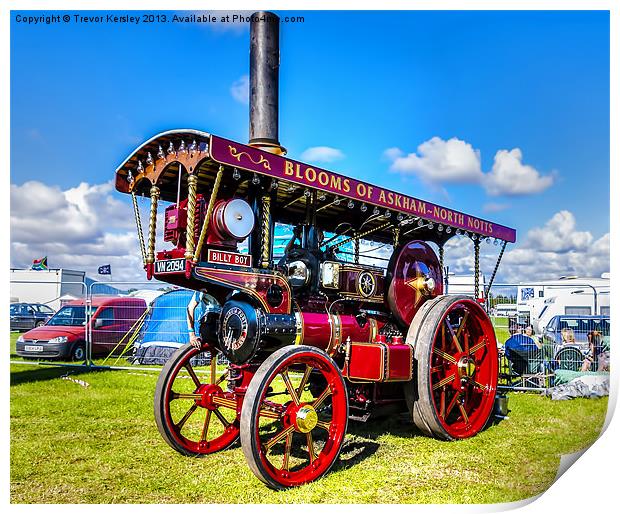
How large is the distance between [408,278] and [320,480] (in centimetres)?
228

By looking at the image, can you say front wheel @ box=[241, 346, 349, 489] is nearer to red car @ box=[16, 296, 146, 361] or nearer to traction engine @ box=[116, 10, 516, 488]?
traction engine @ box=[116, 10, 516, 488]

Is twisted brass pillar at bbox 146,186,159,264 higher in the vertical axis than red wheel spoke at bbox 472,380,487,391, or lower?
higher

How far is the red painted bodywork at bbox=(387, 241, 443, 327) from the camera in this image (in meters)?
5.58

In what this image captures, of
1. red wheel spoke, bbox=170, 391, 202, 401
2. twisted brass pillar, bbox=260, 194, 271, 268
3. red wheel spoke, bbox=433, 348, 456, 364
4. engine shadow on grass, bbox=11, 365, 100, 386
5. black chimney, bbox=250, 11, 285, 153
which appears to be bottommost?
engine shadow on grass, bbox=11, 365, 100, 386

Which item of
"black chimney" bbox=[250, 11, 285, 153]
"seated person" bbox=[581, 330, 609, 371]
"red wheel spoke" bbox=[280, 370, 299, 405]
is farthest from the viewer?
"seated person" bbox=[581, 330, 609, 371]

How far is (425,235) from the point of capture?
22.8 feet

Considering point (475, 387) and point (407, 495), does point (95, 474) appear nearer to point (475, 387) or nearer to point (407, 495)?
point (407, 495)

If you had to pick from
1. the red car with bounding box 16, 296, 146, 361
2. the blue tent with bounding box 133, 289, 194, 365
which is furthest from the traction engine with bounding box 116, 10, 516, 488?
the red car with bounding box 16, 296, 146, 361

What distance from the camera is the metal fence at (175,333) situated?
7.75 m

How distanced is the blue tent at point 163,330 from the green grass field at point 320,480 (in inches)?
150

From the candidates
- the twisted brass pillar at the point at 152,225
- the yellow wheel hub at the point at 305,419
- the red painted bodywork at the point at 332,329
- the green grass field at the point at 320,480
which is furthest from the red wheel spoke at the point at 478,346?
the twisted brass pillar at the point at 152,225

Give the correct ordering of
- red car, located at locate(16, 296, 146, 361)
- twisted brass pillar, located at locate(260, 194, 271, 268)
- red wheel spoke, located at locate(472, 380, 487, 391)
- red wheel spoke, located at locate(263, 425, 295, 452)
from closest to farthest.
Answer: red wheel spoke, located at locate(263, 425, 295, 452) → twisted brass pillar, located at locate(260, 194, 271, 268) → red wheel spoke, located at locate(472, 380, 487, 391) → red car, located at locate(16, 296, 146, 361)

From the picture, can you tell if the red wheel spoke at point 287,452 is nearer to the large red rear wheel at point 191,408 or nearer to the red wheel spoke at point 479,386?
the large red rear wheel at point 191,408

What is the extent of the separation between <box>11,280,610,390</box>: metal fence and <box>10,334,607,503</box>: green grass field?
110 centimetres
